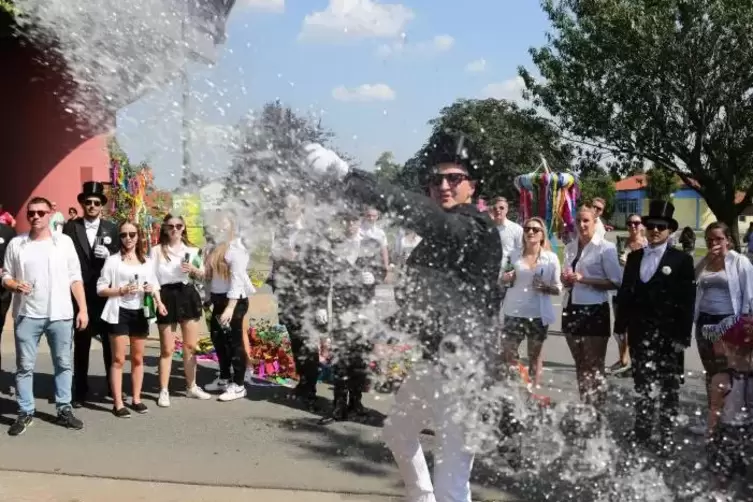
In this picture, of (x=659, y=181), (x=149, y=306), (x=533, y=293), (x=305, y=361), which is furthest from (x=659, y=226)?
(x=659, y=181)

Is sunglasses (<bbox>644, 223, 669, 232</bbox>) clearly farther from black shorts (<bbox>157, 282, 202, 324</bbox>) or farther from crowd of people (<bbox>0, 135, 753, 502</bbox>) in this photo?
black shorts (<bbox>157, 282, 202, 324</bbox>)

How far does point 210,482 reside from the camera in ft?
13.6

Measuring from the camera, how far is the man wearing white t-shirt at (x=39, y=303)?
16.7ft

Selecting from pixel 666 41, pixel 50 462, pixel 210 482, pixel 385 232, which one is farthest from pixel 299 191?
pixel 666 41

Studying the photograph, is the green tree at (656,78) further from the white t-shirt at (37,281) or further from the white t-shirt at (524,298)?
the white t-shirt at (37,281)

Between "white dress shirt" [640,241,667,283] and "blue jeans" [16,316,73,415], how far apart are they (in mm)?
4056

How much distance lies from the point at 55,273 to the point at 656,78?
1202 centimetres

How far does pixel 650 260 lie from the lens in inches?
188

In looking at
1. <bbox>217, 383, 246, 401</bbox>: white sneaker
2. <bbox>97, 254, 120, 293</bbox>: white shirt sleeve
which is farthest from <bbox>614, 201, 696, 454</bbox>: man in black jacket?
<bbox>97, 254, 120, 293</bbox>: white shirt sleeve

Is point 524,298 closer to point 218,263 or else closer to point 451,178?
point 451,178

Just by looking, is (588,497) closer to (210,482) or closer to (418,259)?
(418,259)

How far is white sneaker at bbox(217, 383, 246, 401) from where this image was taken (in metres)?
5.91

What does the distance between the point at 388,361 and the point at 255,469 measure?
1096mm

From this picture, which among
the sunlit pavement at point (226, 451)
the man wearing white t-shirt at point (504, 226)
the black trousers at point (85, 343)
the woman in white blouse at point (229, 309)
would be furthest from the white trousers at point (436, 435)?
the black trousers at point (85, 343)
